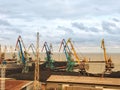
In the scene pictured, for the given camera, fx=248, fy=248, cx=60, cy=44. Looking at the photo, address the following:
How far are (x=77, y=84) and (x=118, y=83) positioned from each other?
21.6 ft

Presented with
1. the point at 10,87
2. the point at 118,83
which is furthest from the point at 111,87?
the point at 10,87

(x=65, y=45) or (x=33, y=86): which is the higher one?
(x=65, y=45)

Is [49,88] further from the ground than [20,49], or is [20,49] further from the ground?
[20,49]

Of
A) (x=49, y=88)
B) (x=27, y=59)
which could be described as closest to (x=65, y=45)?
(x=27, y=59)

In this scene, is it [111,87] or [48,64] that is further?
[48,64]

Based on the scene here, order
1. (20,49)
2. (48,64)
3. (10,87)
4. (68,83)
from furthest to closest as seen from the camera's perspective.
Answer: (48,64) < (20,49) < (68,83) < (10,87)

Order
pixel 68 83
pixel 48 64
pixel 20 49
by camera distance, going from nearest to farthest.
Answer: pixel 68 83, pixel 20 49, pixel 48 64

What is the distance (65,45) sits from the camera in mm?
95500

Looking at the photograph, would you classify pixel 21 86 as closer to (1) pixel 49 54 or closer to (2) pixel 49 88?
(2) pixel 49 88

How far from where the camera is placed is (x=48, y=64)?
9806 centimetres

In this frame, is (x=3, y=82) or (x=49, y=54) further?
(x=49, y=54)

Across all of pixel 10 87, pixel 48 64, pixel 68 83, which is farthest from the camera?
pixel 48 64

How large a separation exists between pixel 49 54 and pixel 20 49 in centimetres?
1323

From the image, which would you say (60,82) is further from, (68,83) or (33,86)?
(33,86)
